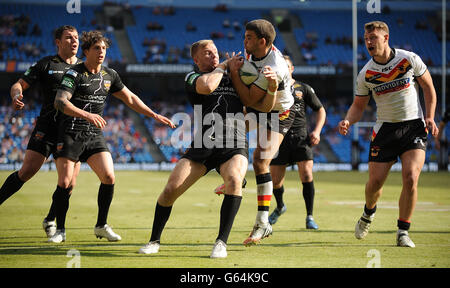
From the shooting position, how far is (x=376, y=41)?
25.7 feet

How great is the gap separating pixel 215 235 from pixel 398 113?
2958mm

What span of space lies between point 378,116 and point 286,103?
1.42m

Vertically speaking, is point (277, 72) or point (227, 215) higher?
point (277, 72)

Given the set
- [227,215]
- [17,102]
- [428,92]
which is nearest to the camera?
[227,215]

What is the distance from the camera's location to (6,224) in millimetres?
10383

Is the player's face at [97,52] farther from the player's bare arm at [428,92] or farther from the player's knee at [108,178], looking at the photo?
the player's bare arm at [428,92]

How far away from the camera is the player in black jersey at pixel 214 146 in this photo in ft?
22.4

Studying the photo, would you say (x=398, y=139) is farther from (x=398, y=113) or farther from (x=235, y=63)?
(x=235, y=63)

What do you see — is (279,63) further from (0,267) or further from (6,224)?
(6,224)

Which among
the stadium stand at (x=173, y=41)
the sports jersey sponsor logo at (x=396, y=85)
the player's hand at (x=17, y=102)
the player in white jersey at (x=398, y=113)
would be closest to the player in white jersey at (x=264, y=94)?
the player in white jersey at (x=398, y=113)

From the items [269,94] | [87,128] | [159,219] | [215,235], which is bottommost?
[215,235]

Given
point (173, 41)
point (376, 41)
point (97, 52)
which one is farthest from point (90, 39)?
point (173, 41)

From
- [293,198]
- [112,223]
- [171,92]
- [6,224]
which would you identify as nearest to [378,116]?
[112,223]

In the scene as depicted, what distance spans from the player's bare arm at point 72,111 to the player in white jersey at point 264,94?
1.61 meters
